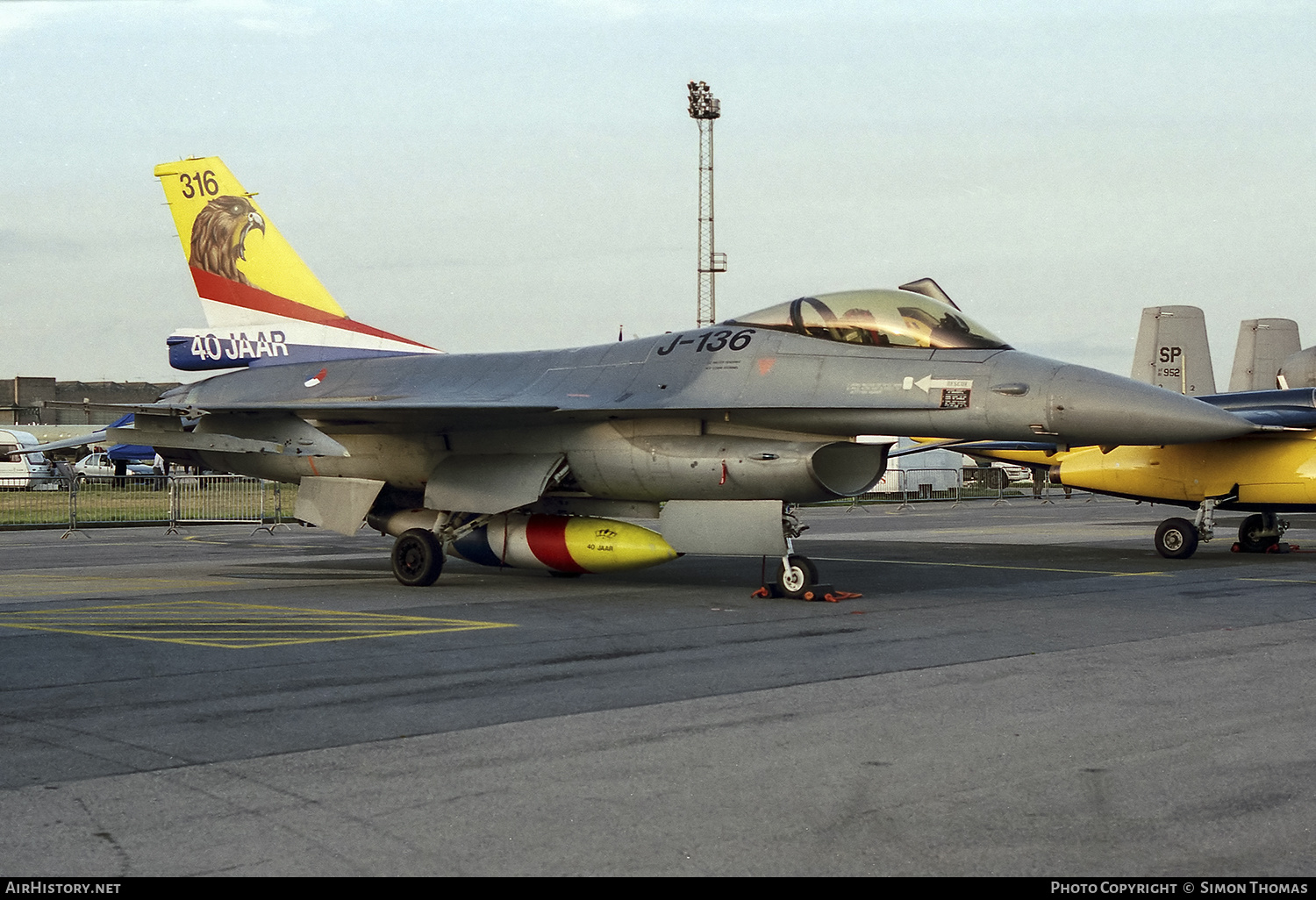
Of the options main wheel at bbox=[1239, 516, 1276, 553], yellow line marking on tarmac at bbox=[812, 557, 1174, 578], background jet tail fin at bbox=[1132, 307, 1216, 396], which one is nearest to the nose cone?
yellow line marking on tarmac at bbox=[812, 557, 1174, 578]

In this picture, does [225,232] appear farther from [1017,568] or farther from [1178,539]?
[1178,539]

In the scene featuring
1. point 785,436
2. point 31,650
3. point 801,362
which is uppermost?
point 801,362

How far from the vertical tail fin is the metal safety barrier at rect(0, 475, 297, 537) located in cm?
910

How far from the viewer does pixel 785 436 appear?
11672 mm

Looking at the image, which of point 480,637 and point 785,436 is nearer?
point 480,637

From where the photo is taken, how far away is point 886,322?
37.3 feet

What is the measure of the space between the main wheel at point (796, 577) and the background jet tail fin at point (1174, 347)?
2512 centimetres

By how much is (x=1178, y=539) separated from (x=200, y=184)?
14607 mm

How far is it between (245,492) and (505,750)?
25.0m

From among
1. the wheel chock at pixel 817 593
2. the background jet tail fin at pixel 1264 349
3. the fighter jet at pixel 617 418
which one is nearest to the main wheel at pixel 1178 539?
the fighter jet at pixel 617 418

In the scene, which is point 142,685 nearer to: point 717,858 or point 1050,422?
point 717,858

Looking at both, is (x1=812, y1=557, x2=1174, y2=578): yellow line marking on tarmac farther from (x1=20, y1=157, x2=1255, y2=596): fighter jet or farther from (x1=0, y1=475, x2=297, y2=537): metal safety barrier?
(x1=0, y1=475, x2=297, y2=537): metal safety barrier

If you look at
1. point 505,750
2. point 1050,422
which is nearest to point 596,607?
point 1050,422

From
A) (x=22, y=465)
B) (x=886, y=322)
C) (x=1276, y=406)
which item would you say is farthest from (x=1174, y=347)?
(x=22, y=465)
